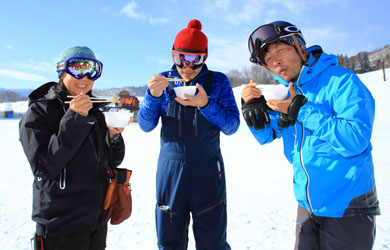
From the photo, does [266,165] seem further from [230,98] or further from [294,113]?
[294,113]

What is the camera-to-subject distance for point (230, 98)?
2.64 metres

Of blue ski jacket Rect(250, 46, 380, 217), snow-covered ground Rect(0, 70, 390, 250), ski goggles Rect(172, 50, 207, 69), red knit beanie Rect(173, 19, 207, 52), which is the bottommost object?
snow-covered ground Rect(0, 70, 390, 250)

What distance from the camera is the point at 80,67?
226cm

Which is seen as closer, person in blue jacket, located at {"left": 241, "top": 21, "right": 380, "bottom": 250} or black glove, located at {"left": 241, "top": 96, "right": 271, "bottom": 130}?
person in blue jacket, located at {"left": 241, "top": 21, "right": 380, "bottom": 250}

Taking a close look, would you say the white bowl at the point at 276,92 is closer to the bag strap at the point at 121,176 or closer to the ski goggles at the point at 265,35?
the ski goggles at the point at 265,35

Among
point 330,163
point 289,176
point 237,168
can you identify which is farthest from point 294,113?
point 237,168

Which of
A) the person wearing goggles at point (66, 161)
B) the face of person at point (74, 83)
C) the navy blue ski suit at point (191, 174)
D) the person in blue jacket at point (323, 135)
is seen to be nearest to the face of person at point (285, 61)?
the person in blue jacket at point (323, 135)

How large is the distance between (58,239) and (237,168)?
242 inches

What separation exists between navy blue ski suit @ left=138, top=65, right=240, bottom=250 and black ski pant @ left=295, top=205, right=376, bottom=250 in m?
0.85

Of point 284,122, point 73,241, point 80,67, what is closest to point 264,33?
point 284,122

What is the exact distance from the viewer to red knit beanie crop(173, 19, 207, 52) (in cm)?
253

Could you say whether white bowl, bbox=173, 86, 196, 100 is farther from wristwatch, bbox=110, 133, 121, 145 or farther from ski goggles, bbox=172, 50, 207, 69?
wristwatch, bbox=110, 133, 121, 145

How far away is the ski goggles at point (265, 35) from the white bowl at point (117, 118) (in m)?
1.32

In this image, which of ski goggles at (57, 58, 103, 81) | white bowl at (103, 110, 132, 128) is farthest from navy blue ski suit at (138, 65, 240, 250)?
ski goggles at (57, 58, 103, 81)
